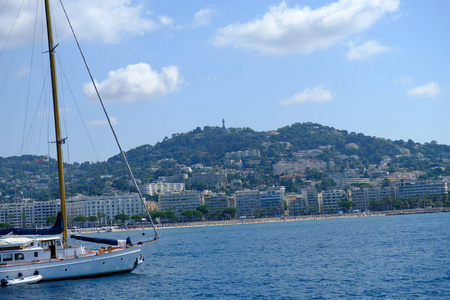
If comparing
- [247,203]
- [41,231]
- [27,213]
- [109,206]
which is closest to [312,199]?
[247,203]

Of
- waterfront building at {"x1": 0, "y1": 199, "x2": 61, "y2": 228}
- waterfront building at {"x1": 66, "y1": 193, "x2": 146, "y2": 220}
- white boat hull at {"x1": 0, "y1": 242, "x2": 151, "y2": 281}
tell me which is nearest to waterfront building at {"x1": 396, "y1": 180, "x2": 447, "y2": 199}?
waterfront building at {"x1": 66, "y1": 193, "x2": 146, "y2": 220}

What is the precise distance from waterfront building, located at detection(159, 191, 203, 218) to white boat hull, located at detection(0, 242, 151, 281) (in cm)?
13365

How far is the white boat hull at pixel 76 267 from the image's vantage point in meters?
30.6

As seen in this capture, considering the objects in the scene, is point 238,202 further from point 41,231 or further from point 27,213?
point 41,231

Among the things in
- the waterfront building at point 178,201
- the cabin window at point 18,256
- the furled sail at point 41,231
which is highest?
A: the waterfront building at point 178,201

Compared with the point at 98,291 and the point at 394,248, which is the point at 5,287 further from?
the point at 394,248

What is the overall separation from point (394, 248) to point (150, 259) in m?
17.2

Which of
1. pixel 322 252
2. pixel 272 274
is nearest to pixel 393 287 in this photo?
pixel 272 274

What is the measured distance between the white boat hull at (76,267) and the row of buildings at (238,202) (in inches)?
4940

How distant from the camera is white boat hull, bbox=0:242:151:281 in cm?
3064

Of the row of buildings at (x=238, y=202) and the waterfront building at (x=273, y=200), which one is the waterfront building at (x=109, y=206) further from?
the waterfront building at (x=273, y=200)

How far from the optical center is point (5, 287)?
1187 inches

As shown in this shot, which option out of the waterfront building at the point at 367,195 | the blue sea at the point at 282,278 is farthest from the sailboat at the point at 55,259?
the waterfront building at the point at 367,195

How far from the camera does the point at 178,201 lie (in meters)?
167
